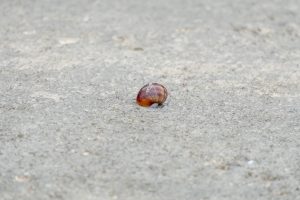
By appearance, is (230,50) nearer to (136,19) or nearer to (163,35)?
(163,35)

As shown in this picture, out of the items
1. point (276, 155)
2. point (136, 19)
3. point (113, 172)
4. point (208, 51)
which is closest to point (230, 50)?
point (208, 51)

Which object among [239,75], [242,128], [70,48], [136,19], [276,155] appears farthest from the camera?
[136,19]

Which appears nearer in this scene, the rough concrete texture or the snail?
the rough concrete texture

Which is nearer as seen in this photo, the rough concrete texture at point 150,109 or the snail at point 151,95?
the rough concrete texture at point 150,109
